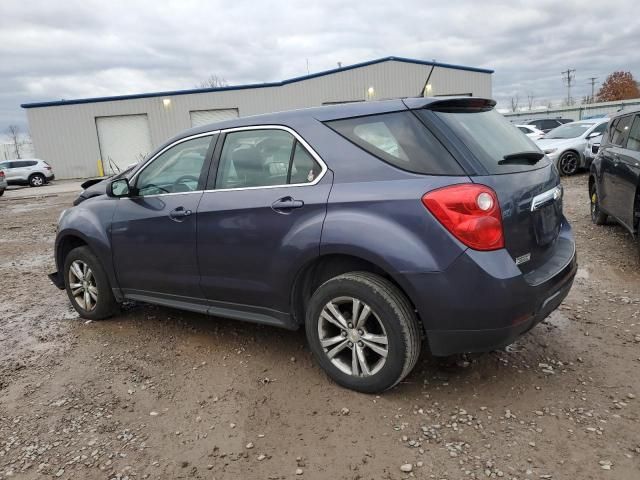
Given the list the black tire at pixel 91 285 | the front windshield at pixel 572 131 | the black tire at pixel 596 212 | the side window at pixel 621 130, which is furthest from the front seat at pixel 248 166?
the front windshield at pixel 572 131

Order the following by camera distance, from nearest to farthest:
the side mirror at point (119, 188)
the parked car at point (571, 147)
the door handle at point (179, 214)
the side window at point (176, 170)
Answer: the door handle at point (179, 214), the side window at point (176, 170), the side mirror at point (119, 188), the parked car at point (571, 147)

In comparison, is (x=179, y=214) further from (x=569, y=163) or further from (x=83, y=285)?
(x=569, y=163)

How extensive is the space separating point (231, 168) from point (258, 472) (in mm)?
1990

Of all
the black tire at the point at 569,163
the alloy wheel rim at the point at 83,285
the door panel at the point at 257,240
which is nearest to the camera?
the door panel at the point at 257,240

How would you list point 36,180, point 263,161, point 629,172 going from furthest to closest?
point 36,180, point 629,172, point 263,161

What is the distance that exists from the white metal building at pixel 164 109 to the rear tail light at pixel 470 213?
98.3 ft

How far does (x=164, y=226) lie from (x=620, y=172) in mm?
5192

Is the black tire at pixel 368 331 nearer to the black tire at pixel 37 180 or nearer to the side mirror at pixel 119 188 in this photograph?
the side mirror at pixel 119 188

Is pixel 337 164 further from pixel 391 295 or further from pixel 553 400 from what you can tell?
pixel 553 400

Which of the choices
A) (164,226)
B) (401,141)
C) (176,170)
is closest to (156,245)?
(164,226)

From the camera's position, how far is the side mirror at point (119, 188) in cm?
412

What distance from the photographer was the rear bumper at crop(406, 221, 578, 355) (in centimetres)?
263

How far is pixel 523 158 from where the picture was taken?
3.11 meters

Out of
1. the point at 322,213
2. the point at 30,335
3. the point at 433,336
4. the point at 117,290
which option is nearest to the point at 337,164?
the point at 322,213
